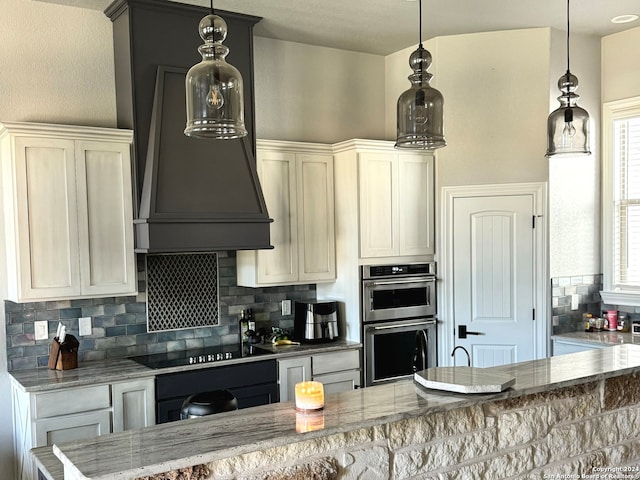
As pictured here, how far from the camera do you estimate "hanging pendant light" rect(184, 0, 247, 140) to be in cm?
191

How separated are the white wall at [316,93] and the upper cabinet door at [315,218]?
0.40 m

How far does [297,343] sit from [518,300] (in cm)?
176

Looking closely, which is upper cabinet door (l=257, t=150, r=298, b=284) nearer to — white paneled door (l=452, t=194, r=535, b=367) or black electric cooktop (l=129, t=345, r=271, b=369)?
black electric cooktop (l=129, t=345, r=271, b=369)

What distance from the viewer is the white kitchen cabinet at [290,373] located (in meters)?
4.21

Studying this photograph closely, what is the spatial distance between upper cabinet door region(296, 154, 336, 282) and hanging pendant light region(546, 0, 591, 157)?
226cm

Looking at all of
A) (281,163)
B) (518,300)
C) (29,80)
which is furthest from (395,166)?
(29,80)

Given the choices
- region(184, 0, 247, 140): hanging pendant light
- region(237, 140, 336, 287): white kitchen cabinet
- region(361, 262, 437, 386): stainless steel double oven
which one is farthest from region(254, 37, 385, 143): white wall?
region(184, 0, 247, 140): hanging pendant light

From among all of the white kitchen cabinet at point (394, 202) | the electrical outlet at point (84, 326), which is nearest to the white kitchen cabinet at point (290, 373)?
the white kitchen cabinet at point (394, 202)

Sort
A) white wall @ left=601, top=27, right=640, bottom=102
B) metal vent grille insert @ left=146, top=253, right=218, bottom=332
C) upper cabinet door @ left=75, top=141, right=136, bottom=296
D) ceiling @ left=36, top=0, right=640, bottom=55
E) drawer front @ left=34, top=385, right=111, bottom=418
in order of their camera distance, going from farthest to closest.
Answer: white wall @ left=601, top=27, right=640, bottom=102 → metal vent grille insert @ left=146, top=253, right=218, bottom=332 → ceiling @ left=36, top=0, right=640, bottom=55 → upper cabinet door @ left=75, top=141, right=136, bottom=296 → drawer front @ left=34, top=385, right=111, bottom=418

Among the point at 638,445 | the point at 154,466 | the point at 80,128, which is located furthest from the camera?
the point at 80,128

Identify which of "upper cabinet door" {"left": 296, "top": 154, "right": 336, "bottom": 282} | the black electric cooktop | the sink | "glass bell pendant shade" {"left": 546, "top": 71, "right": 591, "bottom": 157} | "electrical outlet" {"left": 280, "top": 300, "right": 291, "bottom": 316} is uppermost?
"glass bell pendant shade" {"left": 546, "top": 71, "right": 591, "bottom": 157}

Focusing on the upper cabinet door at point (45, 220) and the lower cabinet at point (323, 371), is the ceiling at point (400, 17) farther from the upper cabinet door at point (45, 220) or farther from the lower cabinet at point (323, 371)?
the lower cabinet at point (323, 371)

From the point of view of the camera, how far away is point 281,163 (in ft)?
14.8

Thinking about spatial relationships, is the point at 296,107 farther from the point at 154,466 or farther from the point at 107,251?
the point at 154,466
